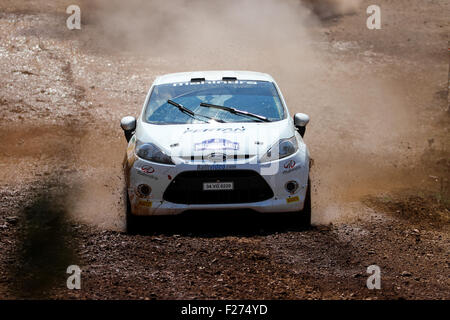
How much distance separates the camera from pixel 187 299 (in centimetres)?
529

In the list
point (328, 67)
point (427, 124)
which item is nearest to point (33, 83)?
point (328, 67)

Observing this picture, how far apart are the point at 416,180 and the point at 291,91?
5.57 metres

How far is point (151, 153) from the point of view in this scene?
283 inches

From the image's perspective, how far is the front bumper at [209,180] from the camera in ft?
22.7

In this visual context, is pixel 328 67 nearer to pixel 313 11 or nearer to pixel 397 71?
pixel 397 71

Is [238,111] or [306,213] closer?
[306,213]

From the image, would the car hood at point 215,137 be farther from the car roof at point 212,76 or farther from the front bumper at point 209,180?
the car roof at point 212,76

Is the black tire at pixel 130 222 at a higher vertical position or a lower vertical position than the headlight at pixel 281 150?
lower

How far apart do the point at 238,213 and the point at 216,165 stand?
0.60 m
